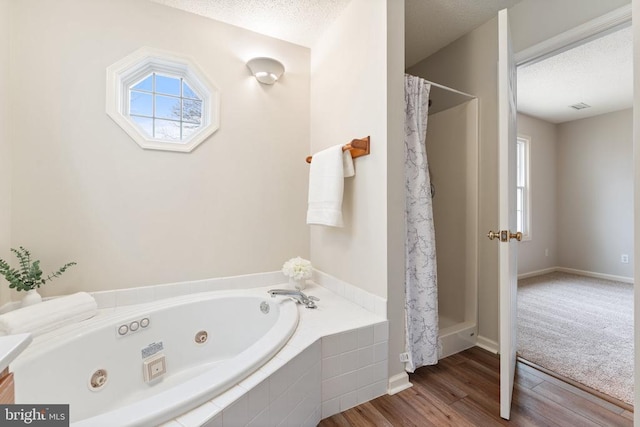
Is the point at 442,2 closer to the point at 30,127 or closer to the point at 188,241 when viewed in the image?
the point at 188,241

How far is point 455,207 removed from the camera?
7.50 ft

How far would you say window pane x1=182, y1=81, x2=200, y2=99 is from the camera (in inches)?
79.7

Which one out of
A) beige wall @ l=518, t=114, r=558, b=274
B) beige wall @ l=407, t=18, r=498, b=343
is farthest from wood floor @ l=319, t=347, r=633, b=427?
beige wall @ l=518, t=114, r=558, b=274

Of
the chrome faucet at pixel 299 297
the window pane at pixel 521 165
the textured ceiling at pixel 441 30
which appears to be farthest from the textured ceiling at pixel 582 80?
the chrome faucet at pixel 299 297

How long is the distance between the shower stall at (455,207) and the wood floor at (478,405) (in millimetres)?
341

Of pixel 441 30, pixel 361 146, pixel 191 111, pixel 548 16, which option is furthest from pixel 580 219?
pixel 191 111

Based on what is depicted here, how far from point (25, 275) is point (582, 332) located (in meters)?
3.92

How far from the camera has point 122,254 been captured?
177 cm

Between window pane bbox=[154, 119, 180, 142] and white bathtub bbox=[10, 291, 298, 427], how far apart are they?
43.8 inches

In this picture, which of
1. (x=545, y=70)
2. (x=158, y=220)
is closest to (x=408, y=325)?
(x=158, y=220)

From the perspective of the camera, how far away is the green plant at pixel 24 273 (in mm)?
1410

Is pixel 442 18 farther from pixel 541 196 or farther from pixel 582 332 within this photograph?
pixel 541 196

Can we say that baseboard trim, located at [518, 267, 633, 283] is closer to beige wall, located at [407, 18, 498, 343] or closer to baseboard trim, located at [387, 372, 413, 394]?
beige wall, located at [407, 18, 498, 343]

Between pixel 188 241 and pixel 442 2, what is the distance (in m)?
2.42
